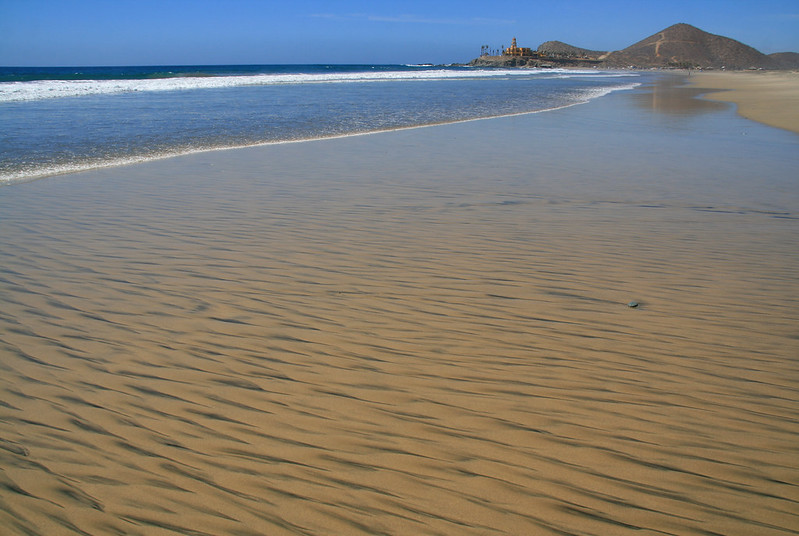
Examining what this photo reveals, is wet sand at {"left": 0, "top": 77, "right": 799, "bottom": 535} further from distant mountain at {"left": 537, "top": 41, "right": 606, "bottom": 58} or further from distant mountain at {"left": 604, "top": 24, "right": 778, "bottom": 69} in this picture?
distant mountain at {"left": 537, "top": 41, "right": 606, "bottom": 58}

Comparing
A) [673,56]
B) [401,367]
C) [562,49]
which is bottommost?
[401,367]

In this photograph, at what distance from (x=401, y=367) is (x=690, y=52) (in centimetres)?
16894

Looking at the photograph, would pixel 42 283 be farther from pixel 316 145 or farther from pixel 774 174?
pixel 774 174

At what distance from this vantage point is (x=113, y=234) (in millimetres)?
5133

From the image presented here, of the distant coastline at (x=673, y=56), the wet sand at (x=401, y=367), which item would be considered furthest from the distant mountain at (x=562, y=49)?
the wet sand at (x=401, y=367)

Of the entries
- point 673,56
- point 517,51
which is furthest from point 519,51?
point 673,56

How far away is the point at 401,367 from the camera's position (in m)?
2.84

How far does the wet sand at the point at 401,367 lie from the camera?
6.50ft

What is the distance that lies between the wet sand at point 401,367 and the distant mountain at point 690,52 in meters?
144

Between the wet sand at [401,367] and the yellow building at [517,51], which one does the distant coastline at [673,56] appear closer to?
the yellow building at [517,51]

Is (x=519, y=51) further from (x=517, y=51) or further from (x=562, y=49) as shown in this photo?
(x=562, y=49)

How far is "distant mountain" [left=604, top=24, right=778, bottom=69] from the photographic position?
133875mm

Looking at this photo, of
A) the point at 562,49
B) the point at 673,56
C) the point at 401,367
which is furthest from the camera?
the point at 562,49

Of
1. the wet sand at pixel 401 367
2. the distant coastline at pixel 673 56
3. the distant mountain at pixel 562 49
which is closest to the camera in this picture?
the wet sand at pixel 401 367
